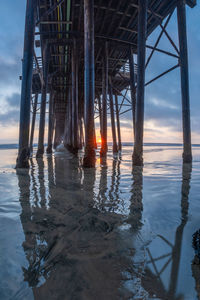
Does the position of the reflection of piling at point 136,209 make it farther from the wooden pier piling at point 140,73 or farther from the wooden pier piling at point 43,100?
the wooden pier piling at point 43,100

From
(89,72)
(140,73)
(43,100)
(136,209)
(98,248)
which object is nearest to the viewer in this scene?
(98,248)

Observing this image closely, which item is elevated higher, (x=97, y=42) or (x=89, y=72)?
(x=97, y=42)

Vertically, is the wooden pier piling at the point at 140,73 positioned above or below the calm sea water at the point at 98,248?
above

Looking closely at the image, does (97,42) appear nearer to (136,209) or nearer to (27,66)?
(27,66)

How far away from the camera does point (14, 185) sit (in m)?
2.90

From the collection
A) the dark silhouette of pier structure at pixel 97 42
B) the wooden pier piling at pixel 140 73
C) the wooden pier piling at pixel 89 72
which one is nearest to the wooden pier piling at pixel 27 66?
the dark silhouette of pier structure at pixel 97 42

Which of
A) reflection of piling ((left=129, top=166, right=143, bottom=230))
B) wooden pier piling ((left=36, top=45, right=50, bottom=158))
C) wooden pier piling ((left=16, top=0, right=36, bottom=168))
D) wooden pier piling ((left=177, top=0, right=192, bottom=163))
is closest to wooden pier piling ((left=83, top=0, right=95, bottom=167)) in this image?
wooden pier piling ((left=16, top=0, right=36, bottom=168))

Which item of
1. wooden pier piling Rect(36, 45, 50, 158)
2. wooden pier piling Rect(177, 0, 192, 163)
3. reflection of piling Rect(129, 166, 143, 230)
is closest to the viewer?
reflection of piling Rect(129, 166, 143, 230)

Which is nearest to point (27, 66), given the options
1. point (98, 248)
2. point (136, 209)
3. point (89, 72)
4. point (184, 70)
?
point (89, 72)

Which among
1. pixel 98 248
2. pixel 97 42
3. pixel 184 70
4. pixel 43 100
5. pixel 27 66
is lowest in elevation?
pixel 98 248

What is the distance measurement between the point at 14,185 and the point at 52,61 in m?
11.9

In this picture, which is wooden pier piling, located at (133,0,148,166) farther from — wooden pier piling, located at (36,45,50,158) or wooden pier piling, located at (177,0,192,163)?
wooden pier piling, located at (36,45,50,158)

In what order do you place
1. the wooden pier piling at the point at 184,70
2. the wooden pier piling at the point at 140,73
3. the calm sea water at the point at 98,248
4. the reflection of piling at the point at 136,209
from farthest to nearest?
the wooden pier piling at the point at 184,70
the wooden pier piling at the point at 140,73
the reflection of piling at the point at 136,209
the calm sea water at the point at 98,248

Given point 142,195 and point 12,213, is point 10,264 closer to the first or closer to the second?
point 12,213
